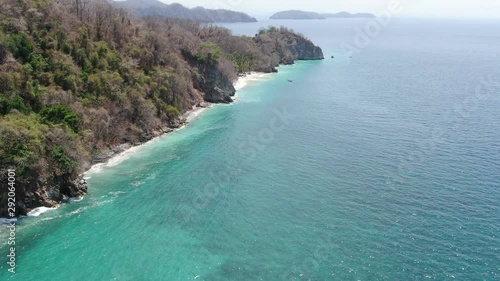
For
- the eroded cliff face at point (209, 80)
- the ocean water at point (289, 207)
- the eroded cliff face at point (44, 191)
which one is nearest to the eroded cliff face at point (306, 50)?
the eroded cliff face at point (209, 80)

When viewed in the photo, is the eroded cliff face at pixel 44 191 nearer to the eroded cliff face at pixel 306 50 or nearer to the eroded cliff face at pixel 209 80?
the eroded cliff face at pixel 209 80

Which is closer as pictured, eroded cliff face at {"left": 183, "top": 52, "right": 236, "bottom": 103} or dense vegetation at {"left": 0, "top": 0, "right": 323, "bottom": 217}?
dense vegetation at {"left": 0, "top": 0, "right": 323, "bottom": 217}

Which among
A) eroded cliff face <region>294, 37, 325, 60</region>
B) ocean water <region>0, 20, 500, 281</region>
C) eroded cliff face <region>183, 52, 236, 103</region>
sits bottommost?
ocean water <region>0, 20, 500, 281</region>

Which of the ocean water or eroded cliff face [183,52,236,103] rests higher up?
eroded cliff face [183,52,236,103]

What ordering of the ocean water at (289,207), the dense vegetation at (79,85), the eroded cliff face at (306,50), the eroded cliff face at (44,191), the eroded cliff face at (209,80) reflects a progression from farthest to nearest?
1. the eroded cliff face at (306,50)
2. the eroded cliff face at (209,80)
3. the dense vegetation at (79,85)
4. the eroded cliff face at (44,191)
5. the ocean water at (289,207)

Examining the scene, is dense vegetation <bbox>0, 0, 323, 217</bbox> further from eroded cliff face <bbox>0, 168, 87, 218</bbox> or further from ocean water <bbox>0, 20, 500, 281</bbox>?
ocean water <bbox>0, 20, 500, 281</bbox>

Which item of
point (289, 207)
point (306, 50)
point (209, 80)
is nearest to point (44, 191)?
point (289, 207)

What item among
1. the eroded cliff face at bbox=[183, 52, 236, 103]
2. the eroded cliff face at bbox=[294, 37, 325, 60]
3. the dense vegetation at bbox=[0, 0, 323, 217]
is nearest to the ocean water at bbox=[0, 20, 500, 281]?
the dense vegetation at bbox=[0, 0, 323, 217]
